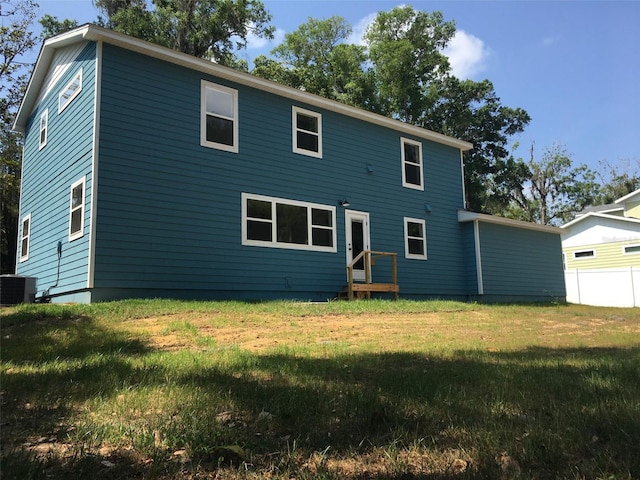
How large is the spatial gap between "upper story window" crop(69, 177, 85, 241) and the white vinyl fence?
20.1m

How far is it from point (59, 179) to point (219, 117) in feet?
13.4

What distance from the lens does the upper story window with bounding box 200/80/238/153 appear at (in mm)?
11031

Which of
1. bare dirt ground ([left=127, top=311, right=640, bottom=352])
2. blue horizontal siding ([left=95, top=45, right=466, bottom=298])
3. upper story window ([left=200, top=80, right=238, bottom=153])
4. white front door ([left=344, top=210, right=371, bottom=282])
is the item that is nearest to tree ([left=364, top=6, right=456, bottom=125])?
blue horizontal siding ([left=95, top=45, right=466, bottom=298])

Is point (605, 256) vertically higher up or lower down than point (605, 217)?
lower down

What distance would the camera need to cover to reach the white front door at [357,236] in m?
13.1

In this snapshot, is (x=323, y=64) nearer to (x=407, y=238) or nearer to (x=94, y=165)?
(x=407, y=238)

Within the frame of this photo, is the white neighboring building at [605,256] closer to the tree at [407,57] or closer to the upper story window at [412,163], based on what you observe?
the upper story window at [412,163]

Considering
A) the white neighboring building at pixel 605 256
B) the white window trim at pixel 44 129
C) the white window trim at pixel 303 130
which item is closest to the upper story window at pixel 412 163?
the white window trim at pixel 303 130

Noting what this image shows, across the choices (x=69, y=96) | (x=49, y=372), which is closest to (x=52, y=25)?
(x=69, y=96)

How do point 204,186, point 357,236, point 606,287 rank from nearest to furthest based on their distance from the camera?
point 204,186
point 357,236
point 606,287

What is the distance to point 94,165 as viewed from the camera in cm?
932

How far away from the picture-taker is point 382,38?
93.7 feet

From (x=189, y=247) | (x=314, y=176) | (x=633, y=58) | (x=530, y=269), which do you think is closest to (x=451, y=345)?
(x=189, y=247)

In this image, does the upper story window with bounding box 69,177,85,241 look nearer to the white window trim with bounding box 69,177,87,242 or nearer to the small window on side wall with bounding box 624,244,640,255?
the white window trim with bounding box 69,177,87,242
